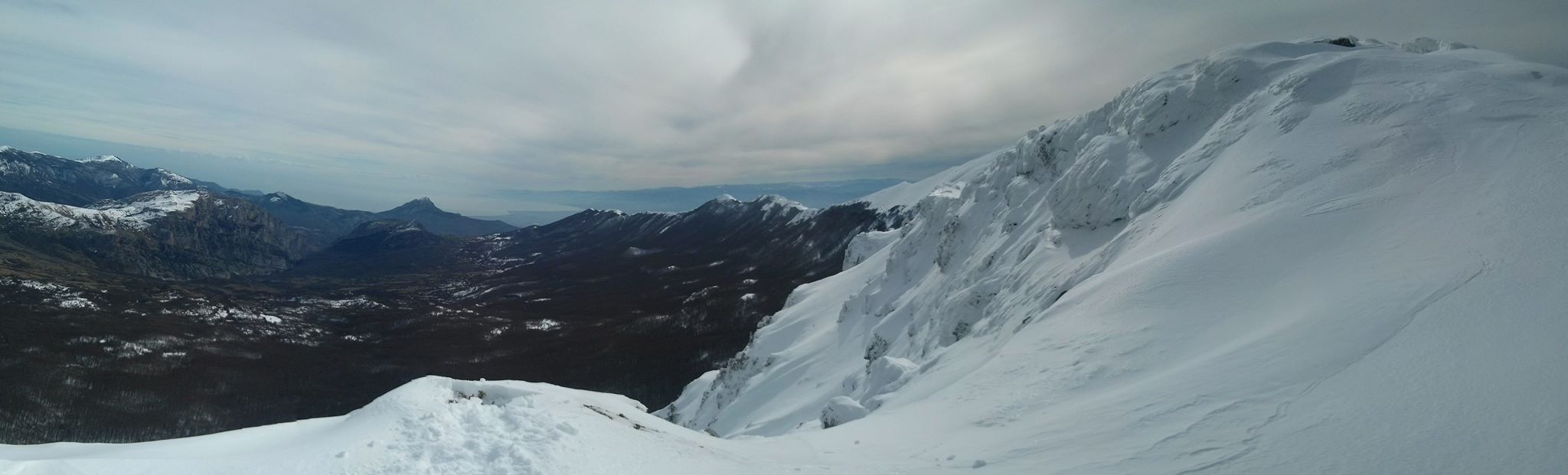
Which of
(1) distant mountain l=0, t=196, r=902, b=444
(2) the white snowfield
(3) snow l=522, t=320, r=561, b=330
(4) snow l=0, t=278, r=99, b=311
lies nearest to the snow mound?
(2) the white snowfield

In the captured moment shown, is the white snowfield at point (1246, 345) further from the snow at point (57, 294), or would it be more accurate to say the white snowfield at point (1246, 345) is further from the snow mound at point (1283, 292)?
the snow at point (57, 294)

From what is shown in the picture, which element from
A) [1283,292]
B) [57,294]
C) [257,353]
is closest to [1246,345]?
[1283,292]

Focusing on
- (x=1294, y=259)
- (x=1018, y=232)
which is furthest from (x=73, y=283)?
(x=1294, y=259)

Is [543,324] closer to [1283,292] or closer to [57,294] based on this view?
[57,294]

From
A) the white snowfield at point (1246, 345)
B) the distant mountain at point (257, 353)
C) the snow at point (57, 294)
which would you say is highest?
the white snowfield at point (1246, 345)

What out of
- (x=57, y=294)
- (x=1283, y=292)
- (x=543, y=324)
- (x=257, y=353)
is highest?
(x=1283, y=292)

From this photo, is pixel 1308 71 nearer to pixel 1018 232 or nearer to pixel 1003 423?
pixel 1018 232

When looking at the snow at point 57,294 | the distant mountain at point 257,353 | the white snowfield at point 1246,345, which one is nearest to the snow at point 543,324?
the distant mountain at point 257,353

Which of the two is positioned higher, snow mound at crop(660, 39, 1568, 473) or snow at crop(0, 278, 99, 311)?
snow mound at crop(660, 39, 1568, 473)

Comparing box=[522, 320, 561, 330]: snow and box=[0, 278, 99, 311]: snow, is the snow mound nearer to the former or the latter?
box=[522, 320, 561, 330]: snow
